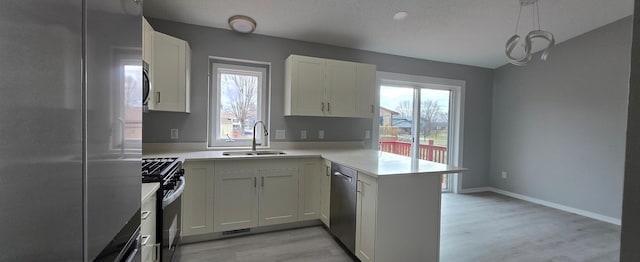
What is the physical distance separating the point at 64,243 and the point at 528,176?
206 inches

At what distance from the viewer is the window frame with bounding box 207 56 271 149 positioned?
115 inches

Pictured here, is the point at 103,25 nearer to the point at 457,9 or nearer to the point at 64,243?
the point at 64,243

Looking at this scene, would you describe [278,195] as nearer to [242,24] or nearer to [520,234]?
[242,24]

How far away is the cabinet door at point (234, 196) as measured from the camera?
2352 mm

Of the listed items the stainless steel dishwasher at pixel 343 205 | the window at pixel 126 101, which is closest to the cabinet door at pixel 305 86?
the stainless steel dishwasher at pixel 343 205

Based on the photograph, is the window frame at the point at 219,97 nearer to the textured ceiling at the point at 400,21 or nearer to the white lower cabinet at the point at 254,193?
the textured ceiling at the point at 400,21

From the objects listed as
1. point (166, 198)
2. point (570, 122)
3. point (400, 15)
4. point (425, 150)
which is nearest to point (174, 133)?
point (166, 198)

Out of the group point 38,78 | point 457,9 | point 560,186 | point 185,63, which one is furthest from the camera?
point 560,186

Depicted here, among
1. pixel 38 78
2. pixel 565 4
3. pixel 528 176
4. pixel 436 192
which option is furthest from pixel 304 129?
pixel 528 176

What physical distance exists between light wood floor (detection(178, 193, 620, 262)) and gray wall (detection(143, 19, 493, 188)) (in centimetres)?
120

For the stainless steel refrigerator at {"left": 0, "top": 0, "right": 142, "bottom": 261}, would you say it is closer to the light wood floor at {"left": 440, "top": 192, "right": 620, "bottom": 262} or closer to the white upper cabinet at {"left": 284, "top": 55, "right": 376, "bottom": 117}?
the white upper cabinet at {"left": 284, "top": 55, "right": 376, "bottom": 117}

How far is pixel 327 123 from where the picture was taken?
3396 mm

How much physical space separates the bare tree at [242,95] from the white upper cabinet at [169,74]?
1.84ft

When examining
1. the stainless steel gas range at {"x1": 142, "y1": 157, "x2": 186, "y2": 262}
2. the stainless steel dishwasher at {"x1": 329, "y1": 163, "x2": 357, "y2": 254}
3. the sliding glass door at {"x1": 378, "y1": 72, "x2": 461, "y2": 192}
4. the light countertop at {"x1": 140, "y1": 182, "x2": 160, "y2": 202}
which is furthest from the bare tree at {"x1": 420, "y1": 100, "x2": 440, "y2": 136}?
the light countertop at {"x1": 140, "y1": 182, "x2": 160, "y2": 202}
